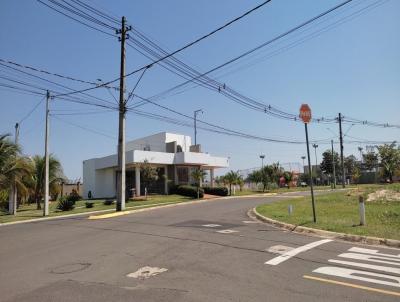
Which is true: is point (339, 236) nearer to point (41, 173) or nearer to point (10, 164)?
point (10, 164)

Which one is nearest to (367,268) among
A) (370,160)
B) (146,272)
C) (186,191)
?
(146,272)

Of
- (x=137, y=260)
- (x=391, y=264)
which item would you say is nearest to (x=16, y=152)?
(x=137, y=260)

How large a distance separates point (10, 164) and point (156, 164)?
20.6 metres

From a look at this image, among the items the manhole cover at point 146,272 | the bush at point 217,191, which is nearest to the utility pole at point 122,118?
the manhole cover at point 146,272

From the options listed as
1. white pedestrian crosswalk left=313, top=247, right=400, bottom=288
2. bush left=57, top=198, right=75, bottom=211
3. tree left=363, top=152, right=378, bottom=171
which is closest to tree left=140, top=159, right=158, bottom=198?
bush left=57, top=198, right=75, bottom=211

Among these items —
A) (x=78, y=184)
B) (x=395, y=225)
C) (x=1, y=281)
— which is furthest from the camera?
(x=78, y=184)

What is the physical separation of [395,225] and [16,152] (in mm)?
22352

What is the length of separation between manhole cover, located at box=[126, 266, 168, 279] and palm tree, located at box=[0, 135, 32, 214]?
2037 cm

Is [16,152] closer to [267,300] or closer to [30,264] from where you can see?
[30,264]

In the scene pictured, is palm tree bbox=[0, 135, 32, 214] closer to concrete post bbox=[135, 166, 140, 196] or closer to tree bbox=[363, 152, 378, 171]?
concrete post bbox=[135, 166, 140, 196]

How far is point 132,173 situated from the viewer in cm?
5034

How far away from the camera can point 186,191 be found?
4244 cm

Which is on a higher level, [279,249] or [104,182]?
[104,182]

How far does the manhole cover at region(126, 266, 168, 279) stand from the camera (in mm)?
7734
